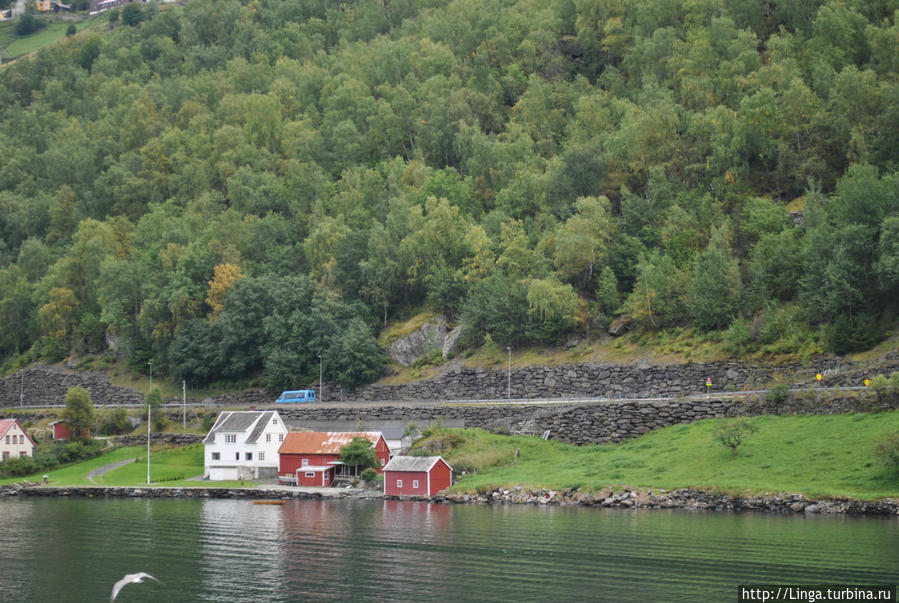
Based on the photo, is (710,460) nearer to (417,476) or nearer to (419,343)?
(417,476)

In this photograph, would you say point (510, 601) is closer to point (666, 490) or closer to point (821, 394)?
point (666, 490)

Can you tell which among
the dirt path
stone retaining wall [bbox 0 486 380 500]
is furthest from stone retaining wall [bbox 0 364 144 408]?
stone retaining wall [bbox 0 486 380 500]

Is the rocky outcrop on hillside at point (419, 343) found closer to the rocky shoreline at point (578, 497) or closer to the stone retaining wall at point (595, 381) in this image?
the stone retaining wall at point (595, 381)

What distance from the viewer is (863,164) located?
7031cm

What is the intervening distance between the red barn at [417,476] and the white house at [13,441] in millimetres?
39544

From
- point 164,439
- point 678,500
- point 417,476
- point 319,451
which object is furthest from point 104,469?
point 678,500

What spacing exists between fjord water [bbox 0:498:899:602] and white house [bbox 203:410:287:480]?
1961cm

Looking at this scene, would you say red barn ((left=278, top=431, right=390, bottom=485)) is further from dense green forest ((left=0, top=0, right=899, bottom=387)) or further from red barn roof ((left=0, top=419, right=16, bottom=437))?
red barn roof ((left=0, top=419, right=16, bottom=437))

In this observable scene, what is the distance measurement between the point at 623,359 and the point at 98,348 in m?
70.3

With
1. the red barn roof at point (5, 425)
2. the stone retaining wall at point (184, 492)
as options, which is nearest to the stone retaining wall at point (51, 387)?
the red barn roof at point (5, 425)

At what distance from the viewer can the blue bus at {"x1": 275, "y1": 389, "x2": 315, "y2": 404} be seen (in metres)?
87.3

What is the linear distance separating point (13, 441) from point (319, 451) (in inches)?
1270

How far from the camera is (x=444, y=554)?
39.2m

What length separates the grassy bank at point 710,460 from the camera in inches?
1950
